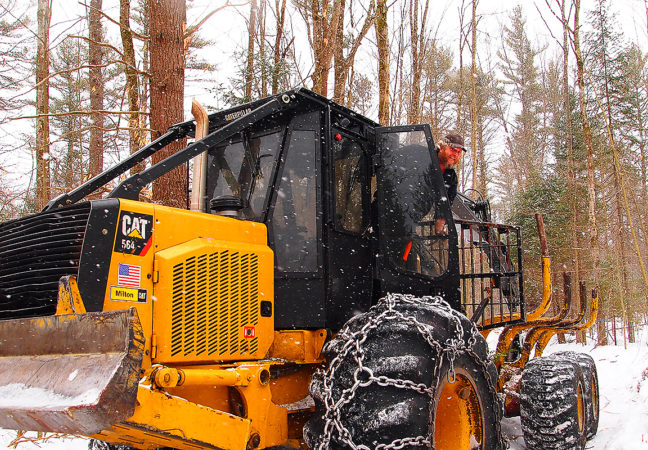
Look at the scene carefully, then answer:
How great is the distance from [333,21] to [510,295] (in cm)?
640

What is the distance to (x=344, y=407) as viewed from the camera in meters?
2.98

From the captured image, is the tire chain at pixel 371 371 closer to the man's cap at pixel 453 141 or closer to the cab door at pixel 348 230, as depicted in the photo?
the cab door at pixel 348 230

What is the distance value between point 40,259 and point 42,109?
11.7 metres

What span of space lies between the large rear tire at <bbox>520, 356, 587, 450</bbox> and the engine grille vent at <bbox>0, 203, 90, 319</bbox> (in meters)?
3.99

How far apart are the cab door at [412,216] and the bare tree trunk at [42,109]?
893 cm

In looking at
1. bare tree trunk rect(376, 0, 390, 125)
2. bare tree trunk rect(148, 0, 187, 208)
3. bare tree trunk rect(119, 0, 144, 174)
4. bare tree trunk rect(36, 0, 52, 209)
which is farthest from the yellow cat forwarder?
bare tree trunk rect(36, 0, 52, 209)

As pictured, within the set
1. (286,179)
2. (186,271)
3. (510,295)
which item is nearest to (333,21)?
(510,295)

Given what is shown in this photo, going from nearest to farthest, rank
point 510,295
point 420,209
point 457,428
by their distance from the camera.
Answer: point 457,428
point 420,209
point 510,295

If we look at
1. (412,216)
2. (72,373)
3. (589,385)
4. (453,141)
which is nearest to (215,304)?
(72,373)

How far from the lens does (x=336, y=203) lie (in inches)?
157

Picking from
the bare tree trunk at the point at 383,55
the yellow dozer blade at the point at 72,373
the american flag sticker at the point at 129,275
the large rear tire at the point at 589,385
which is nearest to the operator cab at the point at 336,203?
the american flag sticker at the point at 129,275

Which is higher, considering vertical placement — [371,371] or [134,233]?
[134,233]

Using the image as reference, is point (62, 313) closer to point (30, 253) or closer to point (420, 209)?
point (30, 253)

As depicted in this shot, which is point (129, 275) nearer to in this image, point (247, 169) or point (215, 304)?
point (215, 304)
